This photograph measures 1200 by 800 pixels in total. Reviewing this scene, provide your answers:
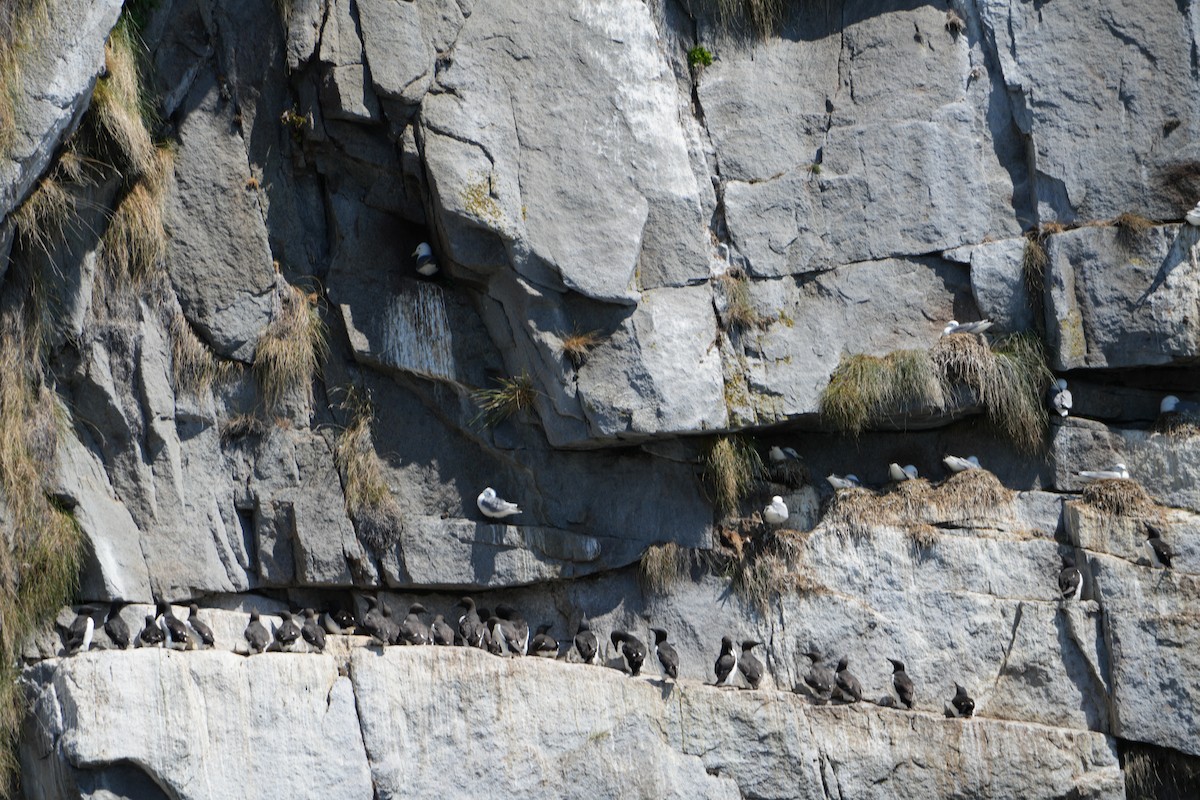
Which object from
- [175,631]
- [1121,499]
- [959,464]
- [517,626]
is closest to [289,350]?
[175,631]

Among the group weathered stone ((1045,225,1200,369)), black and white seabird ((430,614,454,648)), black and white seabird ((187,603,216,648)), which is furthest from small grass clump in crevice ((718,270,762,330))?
black and white seabird ((187,603,216,648))

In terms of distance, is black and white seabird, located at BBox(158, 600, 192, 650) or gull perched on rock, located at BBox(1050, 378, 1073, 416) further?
gull perched on rock, located at BBox(1050, 378, 1073, 416)

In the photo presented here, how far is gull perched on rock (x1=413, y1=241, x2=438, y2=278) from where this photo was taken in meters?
14.4

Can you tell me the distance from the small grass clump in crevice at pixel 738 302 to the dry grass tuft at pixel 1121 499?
3.65m

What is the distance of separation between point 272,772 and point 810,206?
25.3 feet

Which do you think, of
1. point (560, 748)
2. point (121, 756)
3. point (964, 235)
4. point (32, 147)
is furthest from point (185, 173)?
point (964, 235)

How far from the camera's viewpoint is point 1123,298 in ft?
46.1

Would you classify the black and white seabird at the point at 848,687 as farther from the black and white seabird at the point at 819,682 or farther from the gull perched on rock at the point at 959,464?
the gull perched on rock at the point at 959,464

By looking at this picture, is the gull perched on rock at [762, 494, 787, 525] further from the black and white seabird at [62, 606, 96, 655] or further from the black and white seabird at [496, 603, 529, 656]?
the black and white seabird at [62, 606, 96, 655]

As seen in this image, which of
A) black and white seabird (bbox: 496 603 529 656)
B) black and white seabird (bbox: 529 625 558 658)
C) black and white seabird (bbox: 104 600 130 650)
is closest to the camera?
black and white seabird (bbox: 104 600 130 650)

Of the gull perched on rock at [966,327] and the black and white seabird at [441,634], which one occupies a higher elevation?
the gull perched on rock at [966,327]

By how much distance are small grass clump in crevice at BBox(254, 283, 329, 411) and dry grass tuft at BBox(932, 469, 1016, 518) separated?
20.7ft

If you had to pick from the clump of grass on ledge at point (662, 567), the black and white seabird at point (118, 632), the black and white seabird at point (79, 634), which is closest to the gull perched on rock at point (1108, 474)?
the clump of grass on ledge at point (662, 567)

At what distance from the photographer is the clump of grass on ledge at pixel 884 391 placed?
45.9ft
